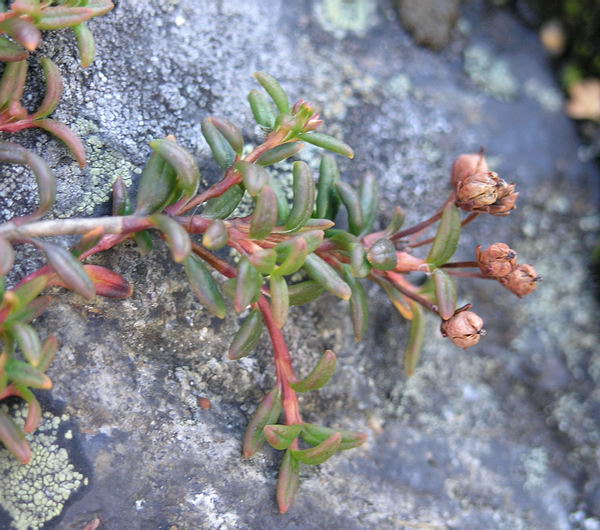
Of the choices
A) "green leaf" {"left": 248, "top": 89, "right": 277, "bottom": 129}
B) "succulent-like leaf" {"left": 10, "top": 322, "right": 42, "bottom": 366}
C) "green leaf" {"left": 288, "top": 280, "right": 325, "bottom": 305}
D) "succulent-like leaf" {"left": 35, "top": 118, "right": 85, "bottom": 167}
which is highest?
"green leaf" {"left": 248, "top": 89, "right": 277, "bottom": 129}

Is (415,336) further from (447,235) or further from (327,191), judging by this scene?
(327,191)

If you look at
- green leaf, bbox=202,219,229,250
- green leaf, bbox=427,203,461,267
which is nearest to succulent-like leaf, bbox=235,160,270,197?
green leaf, bbox=202,219,229,250

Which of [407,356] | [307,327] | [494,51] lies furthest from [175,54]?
[494,51]

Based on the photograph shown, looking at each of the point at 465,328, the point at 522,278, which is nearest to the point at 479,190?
the point at 522,278

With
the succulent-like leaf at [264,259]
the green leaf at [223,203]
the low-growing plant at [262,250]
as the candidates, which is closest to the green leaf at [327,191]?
the low-growing plant at [262,250]

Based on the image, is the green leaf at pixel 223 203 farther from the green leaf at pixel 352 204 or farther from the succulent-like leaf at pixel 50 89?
the succulent-like leaf at pixel 50 89

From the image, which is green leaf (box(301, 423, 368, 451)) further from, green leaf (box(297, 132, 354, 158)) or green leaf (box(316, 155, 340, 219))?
green leaf (box(297, 132, 354, 158))
